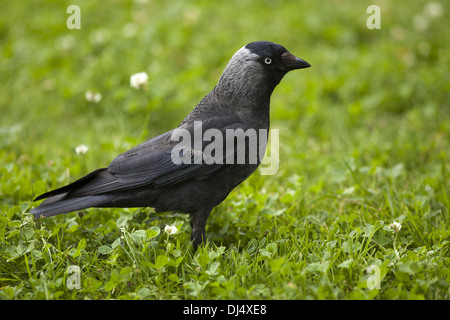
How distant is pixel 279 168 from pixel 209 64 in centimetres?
217

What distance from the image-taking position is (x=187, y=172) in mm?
3008

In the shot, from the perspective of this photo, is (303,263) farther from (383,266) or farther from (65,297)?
(65,297)

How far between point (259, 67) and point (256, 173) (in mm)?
1135

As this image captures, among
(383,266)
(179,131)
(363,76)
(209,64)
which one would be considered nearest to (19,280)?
(179,131)

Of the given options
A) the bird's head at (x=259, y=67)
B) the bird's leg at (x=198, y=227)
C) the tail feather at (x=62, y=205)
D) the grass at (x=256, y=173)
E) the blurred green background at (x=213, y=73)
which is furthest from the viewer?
the blurred green background at (x=213, y=73)

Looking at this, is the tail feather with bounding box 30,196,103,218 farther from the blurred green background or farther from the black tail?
the blurred green background

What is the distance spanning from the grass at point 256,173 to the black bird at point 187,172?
0.56ft

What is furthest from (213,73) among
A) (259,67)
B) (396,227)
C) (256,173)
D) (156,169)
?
(396,227)

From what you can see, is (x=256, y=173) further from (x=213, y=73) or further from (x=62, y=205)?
(x=213, y=73)

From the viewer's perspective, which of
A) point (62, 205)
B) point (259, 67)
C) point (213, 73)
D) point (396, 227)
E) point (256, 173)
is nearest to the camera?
point (396, 227)

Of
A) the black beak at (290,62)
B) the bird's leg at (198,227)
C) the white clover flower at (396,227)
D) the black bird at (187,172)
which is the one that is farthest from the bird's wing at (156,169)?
the white clover flower at (396,227)

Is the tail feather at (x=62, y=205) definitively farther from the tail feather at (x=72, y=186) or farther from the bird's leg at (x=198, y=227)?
the bird's leg at (x=198, y=227)

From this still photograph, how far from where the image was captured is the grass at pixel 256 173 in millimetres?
2615
